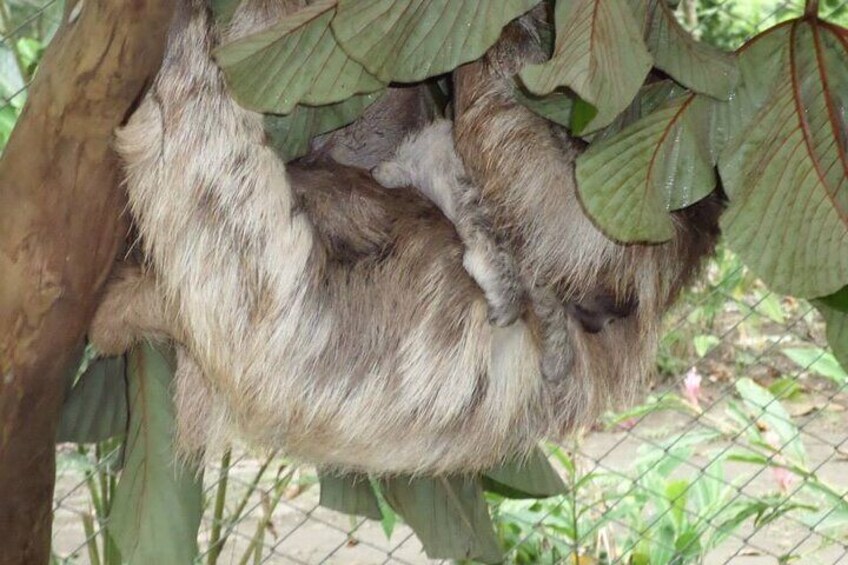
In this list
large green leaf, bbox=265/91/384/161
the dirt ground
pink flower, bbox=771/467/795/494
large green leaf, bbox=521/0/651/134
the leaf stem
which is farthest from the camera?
the dirt ground

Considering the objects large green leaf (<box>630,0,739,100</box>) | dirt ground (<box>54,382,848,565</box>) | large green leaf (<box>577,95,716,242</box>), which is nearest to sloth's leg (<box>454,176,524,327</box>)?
large green leaf (<box>577,95,716,242</box>)

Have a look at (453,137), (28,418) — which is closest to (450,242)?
(453,137)

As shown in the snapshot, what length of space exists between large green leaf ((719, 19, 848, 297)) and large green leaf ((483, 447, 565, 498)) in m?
1.07

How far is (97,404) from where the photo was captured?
261cm

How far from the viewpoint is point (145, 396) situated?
8.01ft

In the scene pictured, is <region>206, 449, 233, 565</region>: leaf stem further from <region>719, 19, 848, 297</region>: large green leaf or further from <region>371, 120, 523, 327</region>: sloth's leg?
<region>719, 19, 848, 297</region>: large green leaf

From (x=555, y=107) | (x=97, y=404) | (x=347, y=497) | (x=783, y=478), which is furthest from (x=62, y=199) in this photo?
(x=783, y=478)

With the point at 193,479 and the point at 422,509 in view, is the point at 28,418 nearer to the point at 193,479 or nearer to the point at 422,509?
the point at 193,479

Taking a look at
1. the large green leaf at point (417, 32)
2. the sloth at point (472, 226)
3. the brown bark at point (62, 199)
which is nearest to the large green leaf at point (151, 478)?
the brown bark at point (62, 199)

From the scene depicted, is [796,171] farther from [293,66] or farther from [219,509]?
[219,509]

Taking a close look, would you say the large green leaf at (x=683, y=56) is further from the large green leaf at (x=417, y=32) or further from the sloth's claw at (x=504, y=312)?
the sloth's claw at (x=504, y=312)

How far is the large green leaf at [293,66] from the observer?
1.87 metres

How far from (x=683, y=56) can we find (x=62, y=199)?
1077 mm

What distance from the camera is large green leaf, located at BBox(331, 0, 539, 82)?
1.86 metres
